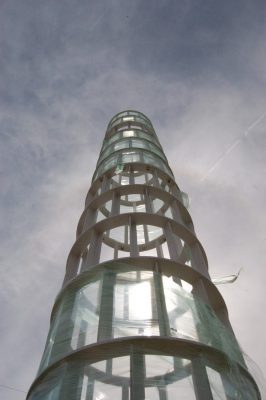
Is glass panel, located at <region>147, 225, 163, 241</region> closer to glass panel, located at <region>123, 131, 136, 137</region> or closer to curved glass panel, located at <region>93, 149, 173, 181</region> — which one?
curved glass panel, located at <region>93, 149, 173, 181</region>

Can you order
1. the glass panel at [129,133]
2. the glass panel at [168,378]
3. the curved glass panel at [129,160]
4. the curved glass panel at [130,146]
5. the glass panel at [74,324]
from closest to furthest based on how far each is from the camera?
1. the glass panel at [168,378]
2. the glass panel at [74,324]
3. the curved glass panel at [129,160]
4. the curved glass panel at [130,146]
5. the glass panel at [129,133]

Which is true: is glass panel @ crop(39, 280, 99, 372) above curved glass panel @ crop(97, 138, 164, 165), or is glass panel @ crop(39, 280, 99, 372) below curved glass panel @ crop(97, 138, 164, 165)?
below

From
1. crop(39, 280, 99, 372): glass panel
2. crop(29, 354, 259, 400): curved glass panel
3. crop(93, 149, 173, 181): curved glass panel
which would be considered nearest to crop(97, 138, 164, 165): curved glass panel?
crop(93, 149, 173, 181): curved glass panel

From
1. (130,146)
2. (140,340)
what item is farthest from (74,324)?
(130,146)

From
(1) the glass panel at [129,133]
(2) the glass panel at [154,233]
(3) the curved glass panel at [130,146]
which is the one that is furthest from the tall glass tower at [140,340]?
(1) the glass panel at [129,133]

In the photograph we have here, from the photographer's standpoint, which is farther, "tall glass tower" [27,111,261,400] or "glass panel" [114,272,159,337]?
"glass panel" [114,272,159,337]

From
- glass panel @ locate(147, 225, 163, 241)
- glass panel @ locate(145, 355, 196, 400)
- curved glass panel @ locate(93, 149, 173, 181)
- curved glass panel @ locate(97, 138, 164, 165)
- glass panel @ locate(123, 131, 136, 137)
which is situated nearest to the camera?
glass panel @ locate(145, 355, 196, 400)

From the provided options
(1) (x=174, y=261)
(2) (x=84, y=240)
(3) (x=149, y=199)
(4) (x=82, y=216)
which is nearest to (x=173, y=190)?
(3) (x=149, y=199)

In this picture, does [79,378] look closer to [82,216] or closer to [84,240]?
[84,240]

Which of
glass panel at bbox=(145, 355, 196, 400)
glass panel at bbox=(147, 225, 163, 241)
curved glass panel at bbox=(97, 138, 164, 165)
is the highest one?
curved glass panel at bbox=(97, 138, 164, 165)

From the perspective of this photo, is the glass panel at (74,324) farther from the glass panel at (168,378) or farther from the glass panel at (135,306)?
the glass panel at (168,378)

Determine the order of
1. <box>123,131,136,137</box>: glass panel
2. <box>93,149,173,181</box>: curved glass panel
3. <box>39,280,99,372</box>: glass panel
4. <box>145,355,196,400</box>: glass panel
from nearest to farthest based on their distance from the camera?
<box>145,355,196,400</box>: glass panel
<box>39,280,99,372</box>: glass panel
<box>93,149,173,181</box>: curved glass panel
<box>123,131,136,137</box>: glass panel

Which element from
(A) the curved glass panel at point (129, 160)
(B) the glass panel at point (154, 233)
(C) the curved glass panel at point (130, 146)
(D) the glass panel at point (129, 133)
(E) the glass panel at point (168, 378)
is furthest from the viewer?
(D) the glass panel at point (129, 133)

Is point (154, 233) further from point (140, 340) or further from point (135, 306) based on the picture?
point (140, 340)
